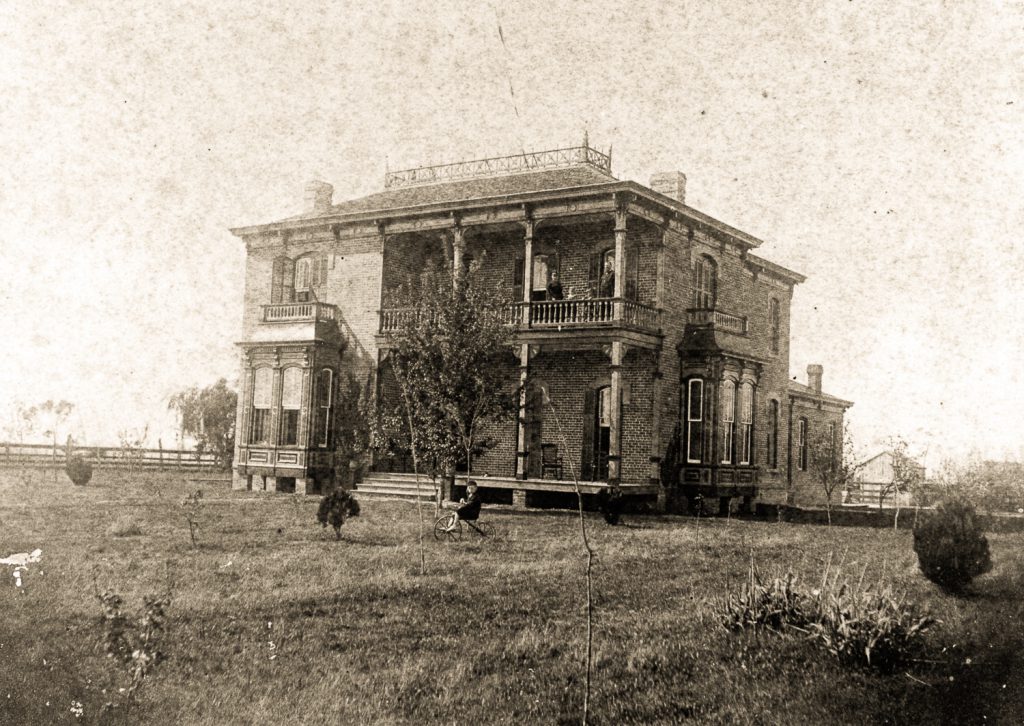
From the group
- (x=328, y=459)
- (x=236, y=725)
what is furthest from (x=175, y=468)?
(x=236, y=725)

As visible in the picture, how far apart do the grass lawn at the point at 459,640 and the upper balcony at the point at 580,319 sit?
8168 mm

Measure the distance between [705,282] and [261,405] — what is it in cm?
1323

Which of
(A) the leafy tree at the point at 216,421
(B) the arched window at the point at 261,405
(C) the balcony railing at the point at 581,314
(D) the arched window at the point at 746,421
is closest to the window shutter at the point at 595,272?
(C) the balcony railing at the point at 581,314

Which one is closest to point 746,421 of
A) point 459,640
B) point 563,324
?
point 563,324

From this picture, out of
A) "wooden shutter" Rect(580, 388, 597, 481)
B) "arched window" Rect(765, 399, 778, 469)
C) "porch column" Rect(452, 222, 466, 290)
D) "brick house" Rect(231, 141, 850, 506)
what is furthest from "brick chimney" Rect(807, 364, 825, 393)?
"porch column" Rect(452, 222, 466, 290)

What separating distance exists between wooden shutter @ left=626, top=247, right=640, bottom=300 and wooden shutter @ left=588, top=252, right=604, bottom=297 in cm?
93

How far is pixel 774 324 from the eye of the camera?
28.2m

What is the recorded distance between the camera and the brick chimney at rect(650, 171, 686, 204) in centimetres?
2514

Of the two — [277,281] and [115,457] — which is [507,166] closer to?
[277,281]

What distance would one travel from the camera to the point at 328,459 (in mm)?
25297

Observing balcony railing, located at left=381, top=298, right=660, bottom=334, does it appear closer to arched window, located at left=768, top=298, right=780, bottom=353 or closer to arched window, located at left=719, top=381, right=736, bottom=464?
arched window, located at left=719, top=381, right=736, bottom=464

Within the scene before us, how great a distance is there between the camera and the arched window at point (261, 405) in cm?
2578

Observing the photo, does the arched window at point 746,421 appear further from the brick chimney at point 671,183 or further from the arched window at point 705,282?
the brick chimney at point 671,183

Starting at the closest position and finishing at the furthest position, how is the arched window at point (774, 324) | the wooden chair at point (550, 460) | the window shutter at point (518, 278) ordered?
1. the wooden chair at point (550, 460)
2. the window shutter at point (518, 278)
3. the arched window at point (774, 324)
